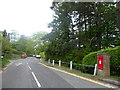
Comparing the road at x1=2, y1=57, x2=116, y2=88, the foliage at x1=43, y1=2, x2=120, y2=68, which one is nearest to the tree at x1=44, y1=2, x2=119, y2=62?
the foliage at x1=43, y1=2, x2=120, y2=68

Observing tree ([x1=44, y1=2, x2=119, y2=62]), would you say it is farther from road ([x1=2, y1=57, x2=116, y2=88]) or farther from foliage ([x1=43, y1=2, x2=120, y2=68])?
road ([x1=2, y1=57, x2=116, y2=88])

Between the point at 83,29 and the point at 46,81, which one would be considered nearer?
the point at 46,81

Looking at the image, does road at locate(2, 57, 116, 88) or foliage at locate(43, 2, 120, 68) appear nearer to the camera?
road at locate(2, 57, 116, 88)

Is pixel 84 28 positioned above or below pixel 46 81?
above

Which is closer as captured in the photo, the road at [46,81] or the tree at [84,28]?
the road at [46,81]

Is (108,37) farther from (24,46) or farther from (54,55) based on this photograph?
(24,46)

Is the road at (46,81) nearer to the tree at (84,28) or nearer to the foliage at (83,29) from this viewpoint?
the foliage at (83,29)

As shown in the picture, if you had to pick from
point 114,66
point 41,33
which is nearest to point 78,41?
point 114,66

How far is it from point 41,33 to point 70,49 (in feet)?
125

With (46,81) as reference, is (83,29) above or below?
above

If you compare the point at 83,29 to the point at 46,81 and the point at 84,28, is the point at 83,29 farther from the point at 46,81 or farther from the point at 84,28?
the point at 46,81

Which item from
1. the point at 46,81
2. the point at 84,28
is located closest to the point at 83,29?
the point at 84,28

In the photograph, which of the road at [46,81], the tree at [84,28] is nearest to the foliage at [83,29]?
the tree at [84,28]

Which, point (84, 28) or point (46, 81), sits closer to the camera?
point (46, 81)
